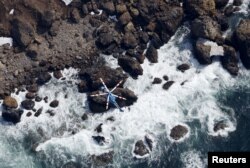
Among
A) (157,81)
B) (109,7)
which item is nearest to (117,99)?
(157,81)

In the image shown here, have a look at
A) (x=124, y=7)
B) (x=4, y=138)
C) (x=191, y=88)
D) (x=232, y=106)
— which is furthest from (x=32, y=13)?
(x=232, y=106)

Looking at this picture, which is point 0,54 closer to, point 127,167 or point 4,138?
point 4,138

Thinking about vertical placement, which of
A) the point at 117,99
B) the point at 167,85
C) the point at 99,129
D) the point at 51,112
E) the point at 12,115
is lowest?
the point at 99,129

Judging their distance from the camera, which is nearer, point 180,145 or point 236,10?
point 180,145

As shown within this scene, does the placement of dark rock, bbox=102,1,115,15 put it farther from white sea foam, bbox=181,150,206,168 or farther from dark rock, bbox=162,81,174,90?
white sea foam, bbox=181,150,206,168

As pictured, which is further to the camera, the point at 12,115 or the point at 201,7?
the point at 201,7

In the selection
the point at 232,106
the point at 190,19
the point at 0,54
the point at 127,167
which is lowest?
the point at 127,167

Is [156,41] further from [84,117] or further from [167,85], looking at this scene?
[84,117]

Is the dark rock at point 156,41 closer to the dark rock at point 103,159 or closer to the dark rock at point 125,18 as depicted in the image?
the dark rock at point 125,18
